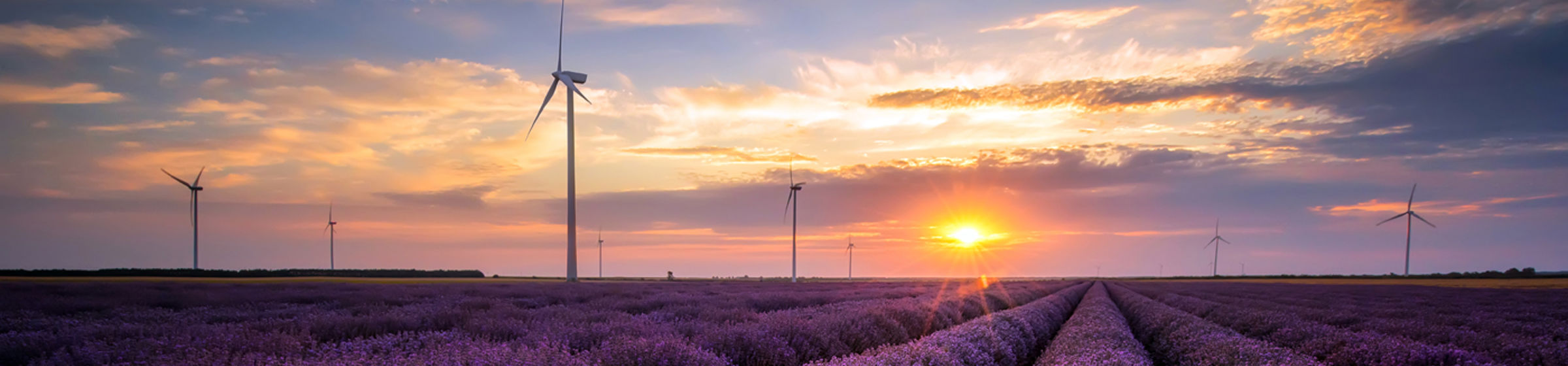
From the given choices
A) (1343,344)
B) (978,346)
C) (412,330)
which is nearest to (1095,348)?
(978,346)

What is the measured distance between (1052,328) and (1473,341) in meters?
6.43

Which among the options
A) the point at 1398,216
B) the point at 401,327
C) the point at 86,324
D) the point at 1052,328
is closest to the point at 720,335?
the point at 401,327

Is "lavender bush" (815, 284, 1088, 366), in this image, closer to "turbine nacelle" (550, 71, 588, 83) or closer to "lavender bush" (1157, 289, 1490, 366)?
"lavender bush" (1157, 289, 1490, 366)

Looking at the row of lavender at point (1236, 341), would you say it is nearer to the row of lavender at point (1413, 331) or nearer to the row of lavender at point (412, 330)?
the row of lavender at point (1413, 331)

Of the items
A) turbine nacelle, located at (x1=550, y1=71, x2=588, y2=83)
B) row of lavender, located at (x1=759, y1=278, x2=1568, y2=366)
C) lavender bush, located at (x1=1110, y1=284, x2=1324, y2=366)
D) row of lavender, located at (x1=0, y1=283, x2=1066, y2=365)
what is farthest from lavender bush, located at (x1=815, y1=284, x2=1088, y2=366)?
turbine nacelle, located at (x1=550, y1=71, x2=588, y2=83)

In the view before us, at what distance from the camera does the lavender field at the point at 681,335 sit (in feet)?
22.1

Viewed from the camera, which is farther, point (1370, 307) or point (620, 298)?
point (1370, 307)

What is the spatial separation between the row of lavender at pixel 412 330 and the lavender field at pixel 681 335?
4 centimetres

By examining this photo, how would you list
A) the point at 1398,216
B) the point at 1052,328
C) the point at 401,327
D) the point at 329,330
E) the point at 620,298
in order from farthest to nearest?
the point at 1398,216 < the point at 620,298 < the point at 1052,328 < the point at 401,327 < the point at 329,330

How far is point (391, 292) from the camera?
2162 cm

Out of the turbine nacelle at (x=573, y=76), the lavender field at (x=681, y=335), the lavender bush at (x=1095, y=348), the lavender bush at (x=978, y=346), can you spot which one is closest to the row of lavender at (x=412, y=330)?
the lavender field at (x=681, y=335)

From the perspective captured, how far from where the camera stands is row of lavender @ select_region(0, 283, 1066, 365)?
6398 millimetres

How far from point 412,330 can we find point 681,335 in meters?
4.14

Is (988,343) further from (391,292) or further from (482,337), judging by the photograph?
(391,292)
